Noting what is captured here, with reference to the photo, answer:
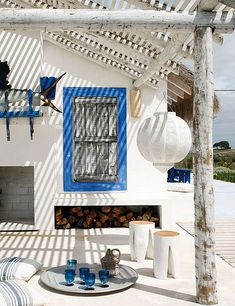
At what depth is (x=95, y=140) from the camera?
9.20 meters

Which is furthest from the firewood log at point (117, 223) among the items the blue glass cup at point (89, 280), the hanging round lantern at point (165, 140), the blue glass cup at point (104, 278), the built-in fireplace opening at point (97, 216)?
the blue glass cup at point (89, 280)

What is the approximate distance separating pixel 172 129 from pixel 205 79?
902 mm

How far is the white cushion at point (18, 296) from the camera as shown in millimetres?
4016

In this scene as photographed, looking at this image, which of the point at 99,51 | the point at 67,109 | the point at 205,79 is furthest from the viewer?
the point at 67,109

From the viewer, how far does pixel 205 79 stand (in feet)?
14.2

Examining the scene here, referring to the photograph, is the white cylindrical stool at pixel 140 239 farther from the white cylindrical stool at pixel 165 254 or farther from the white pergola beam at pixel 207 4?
the white pergola beam at pixel 207 4

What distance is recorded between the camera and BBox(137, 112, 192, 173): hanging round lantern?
5.02 meters

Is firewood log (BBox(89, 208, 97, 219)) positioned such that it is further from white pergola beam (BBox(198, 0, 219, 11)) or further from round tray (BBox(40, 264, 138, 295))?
white pergola beam (BBox(198, 0, 219, 11))

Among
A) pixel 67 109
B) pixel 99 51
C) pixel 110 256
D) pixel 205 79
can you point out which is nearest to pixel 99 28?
pixel 205 79

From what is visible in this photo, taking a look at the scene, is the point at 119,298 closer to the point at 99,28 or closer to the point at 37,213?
the point at 99,28

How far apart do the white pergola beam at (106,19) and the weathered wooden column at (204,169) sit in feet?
0.43

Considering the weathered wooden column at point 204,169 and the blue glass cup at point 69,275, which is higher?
the weathered wooden column at point 204,169

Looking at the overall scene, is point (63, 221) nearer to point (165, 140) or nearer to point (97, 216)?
point (97, 216)

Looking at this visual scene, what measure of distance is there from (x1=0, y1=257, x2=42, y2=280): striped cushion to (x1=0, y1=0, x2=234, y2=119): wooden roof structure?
2.94 meters
